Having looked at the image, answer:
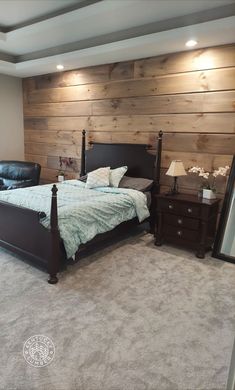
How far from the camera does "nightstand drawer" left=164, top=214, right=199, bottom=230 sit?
328 cm

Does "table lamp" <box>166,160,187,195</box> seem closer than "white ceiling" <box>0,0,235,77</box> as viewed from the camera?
No

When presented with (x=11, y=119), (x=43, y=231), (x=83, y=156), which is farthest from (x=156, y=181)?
(x=11, y=119)

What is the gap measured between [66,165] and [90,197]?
192 cm

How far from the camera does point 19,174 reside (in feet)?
15.6

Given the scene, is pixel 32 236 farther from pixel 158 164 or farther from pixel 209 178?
pixel 209 178

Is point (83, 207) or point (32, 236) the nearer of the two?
point (32, 236)

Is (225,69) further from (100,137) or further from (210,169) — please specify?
(100,137)

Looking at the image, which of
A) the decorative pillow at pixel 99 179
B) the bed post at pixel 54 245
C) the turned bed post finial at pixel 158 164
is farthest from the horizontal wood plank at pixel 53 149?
the bed post at pixel 54 245

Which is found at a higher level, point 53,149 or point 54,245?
point 53,149

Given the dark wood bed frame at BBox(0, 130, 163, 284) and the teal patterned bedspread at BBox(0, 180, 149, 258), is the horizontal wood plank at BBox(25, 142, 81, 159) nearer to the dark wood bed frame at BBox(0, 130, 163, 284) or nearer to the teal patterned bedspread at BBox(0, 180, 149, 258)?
the teal patterned bedspread at BBox(0, 180, 149, 258)

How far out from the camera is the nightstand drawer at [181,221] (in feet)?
10.8

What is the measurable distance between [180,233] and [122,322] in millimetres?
1575

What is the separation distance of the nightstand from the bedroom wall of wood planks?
16.5 inches

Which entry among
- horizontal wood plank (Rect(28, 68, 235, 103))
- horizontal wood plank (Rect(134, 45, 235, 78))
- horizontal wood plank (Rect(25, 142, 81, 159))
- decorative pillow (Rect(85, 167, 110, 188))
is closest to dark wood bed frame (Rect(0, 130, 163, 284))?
Result: decorative pillow (Rect(85, 167, 110, 188))
